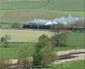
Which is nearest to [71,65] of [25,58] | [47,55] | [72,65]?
[72,65]

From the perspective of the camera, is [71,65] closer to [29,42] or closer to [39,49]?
[39,49]

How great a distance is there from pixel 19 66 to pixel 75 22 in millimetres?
5663

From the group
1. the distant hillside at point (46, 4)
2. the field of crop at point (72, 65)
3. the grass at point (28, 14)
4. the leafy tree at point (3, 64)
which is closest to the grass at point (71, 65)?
the field of crop at point (72, 65)

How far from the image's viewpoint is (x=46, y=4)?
15969 mm

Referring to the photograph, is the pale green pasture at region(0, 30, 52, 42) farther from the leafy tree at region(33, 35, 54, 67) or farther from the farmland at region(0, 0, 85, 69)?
the leafy tree at region(33, 35, 54, 67)

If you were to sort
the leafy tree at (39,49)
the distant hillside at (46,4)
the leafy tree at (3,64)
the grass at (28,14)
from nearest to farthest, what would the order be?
the leafy tree at (3,64) < the leafy tree at (39,49) < the grass at (28,14) < the distant hillside at (46,4)

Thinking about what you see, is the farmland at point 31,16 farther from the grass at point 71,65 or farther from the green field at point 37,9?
the grass at point 71,65

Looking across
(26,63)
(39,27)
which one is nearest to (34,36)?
(39,27)

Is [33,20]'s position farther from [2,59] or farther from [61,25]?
[2,59]

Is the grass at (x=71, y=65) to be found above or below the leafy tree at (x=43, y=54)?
below

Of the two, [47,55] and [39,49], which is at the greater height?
[39,49]

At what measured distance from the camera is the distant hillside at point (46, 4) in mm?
15656

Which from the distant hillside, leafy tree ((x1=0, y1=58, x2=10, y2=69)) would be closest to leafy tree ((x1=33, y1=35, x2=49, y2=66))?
leafy tree ((x1=0, y1=58, x2=10, y2=69))

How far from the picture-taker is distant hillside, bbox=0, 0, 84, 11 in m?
15.7
